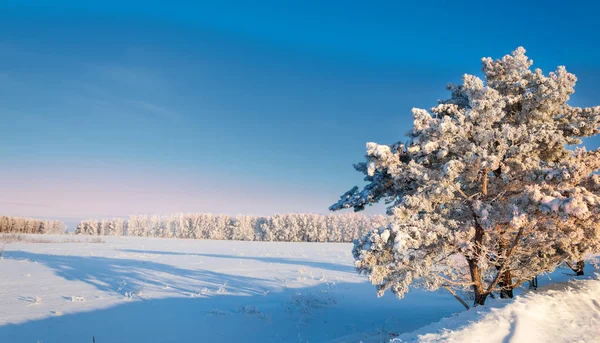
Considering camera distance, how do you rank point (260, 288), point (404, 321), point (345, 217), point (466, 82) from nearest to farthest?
point (466, 82)
point (404, 321)
point (260, 288)
point (345, 217)

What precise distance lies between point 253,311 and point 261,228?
10380 cm

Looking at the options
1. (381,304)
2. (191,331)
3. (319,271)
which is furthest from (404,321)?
(319,271)

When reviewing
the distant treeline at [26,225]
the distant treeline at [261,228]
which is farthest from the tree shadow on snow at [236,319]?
the distant treeline at [26,225]

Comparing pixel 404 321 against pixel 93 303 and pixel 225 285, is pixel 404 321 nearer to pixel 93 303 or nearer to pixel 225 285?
pixel 225 285

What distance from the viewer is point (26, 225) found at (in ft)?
403

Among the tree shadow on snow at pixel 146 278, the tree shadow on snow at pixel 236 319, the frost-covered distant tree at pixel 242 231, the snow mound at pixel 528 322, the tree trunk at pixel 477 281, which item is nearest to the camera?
the snow mound at pixel 528 322

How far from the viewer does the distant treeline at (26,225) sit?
111562mm

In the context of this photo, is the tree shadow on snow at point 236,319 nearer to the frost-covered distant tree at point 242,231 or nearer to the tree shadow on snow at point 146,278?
the tree shadow on snow at point 146,278

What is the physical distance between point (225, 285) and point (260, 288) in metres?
2.07

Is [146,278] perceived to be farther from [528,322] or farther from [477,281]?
[528,322]

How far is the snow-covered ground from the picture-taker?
763 centimetres

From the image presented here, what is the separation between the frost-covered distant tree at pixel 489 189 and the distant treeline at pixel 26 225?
127 meters

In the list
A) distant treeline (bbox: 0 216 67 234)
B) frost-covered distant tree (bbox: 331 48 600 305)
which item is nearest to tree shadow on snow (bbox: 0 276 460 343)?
frost-covered distant tree (bbox: 331 48 600 305)

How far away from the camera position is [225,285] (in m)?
20.6
